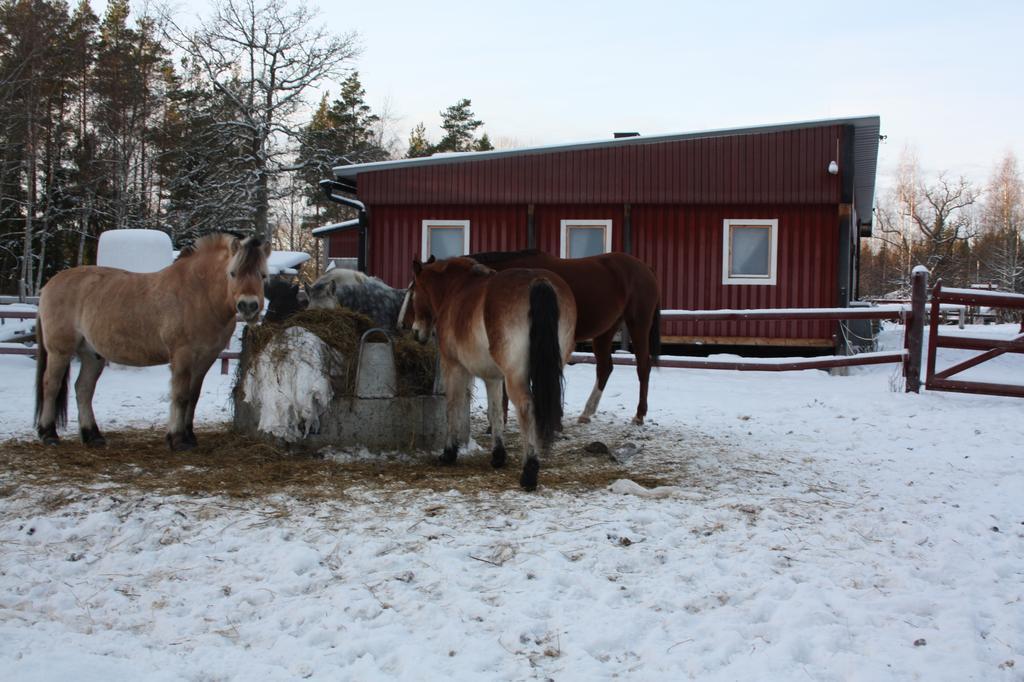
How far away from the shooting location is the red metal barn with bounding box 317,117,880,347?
13656 mm

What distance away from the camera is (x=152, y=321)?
6004mm

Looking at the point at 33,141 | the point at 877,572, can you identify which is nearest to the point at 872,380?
the point at 877,572

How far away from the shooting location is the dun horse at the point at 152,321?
5.87 metres

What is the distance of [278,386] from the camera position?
5.83 meters

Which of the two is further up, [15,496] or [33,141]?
[33,141]

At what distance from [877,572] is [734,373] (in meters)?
8.52

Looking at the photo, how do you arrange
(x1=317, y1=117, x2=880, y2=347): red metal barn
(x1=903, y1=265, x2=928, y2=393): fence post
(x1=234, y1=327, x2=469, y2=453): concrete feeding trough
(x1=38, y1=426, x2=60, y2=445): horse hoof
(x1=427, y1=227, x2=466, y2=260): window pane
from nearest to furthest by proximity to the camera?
(x1=234, y1=327, x2=469, y2=453): concrete feeding trough < (x1=38, y1=426, x2=60, y2=445): horse hoof < (x1=903, y1=265, x2=928, y2=393): fence post < (x1=317, y1=117, x2=880, y2=347): red metal barn < (x1=427, y1=227, x2=466, y2=260): window pane

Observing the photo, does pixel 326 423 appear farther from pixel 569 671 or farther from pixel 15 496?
pixel 569 671

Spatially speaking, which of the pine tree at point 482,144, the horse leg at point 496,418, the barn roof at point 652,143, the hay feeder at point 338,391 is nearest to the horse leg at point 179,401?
the hay feeder at point 338,391

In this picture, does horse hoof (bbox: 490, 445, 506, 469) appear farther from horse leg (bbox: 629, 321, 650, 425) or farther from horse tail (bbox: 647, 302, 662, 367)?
horse tail (bbox: 647, 302, 662, 367)

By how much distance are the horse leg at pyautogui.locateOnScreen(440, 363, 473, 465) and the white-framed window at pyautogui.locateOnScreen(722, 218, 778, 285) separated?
384 inches

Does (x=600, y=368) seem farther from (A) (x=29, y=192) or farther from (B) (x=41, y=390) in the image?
(A) (x=29, y=192)

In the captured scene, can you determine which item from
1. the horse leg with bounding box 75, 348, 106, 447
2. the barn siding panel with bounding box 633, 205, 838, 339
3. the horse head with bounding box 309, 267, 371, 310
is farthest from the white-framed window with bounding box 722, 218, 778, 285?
the horse leg with bounding box 75, 348, 106, 447

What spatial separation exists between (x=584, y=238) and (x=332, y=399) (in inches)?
383
